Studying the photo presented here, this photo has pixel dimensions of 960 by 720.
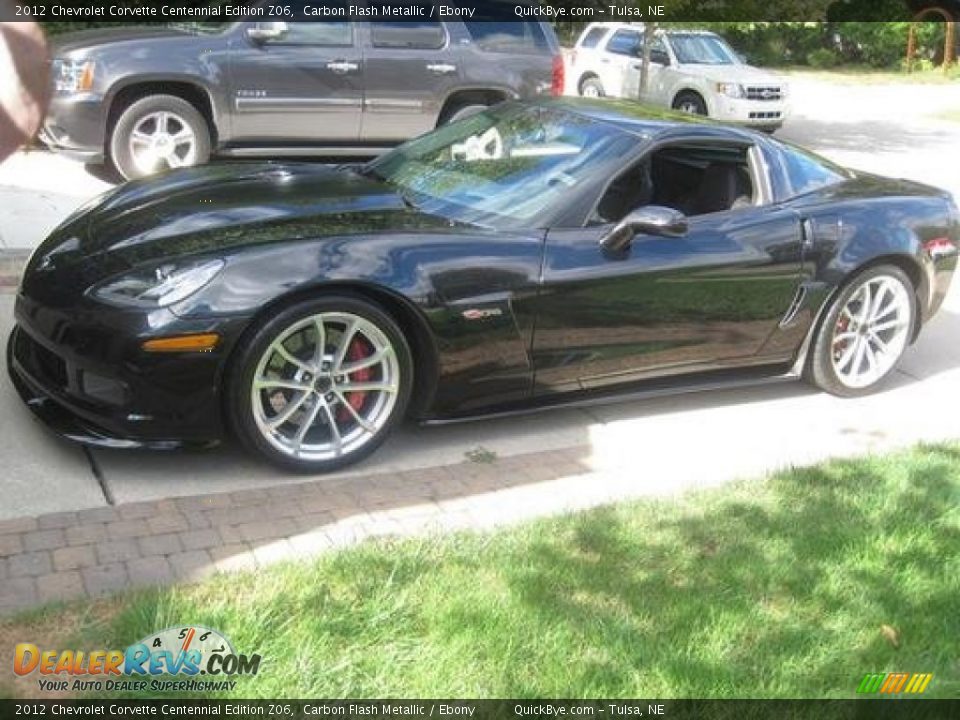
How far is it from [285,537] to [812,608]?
175cm

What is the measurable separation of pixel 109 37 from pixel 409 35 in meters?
2.60

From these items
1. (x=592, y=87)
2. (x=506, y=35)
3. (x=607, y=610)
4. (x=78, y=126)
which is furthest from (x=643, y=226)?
(x=592, y=87)

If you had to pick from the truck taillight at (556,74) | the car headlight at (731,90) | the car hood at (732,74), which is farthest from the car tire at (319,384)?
the car hood at (732,74)

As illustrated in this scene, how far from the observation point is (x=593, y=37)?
1798 centimetres

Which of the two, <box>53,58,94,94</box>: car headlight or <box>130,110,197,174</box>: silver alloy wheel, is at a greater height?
<box>53,58,94,94</box>: car headlight

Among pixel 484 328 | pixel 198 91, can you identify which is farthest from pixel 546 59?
pixel 484 328

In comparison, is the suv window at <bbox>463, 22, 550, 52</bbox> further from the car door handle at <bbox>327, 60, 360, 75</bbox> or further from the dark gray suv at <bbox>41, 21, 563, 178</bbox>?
the car door handle at <bbox>327, 60, 360, 75</bbox>

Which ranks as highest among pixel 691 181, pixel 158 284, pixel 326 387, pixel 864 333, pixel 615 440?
pixel 691 181

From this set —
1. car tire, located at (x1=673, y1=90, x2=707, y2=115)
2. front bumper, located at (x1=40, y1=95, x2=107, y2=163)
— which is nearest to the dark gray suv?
front bumper, located at (x1=40, y1=95, x2=107, y2=163)

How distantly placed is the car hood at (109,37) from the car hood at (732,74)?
9.68m

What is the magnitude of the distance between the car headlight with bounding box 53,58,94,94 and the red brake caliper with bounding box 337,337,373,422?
201 inches

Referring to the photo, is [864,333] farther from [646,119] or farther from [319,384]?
[319,384]

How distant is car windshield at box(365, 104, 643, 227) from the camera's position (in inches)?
185

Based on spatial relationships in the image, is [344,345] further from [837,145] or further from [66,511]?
[837,145]
